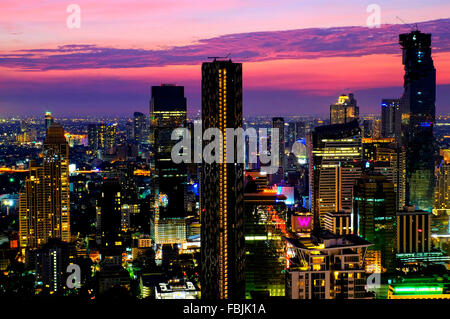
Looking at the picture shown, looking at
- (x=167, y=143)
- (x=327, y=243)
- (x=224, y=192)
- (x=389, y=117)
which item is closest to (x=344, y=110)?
(x=389, y=117)

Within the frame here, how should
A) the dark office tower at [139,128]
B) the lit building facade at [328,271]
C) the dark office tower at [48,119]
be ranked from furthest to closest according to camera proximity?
1. the dark office tower at [139,128]
2. the dark office tower at [48,119]
3. the lit building facade at [328,271]

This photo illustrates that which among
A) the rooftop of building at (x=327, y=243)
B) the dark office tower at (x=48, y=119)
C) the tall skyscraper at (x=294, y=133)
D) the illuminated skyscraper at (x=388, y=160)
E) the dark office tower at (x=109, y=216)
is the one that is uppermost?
the dark office tower at (x=48, y=119)

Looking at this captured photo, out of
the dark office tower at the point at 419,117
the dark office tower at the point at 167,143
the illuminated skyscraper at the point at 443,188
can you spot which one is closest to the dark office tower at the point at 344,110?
the dark office tower at the point at 419,117

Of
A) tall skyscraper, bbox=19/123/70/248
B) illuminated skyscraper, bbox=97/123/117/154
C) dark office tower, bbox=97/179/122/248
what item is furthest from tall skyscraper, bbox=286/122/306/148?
tall skyscraper, bbox=19/123/70/248

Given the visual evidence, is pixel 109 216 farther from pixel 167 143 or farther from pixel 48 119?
pixel 167 143

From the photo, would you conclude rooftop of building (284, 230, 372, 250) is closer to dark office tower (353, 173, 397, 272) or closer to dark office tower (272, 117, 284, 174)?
dark office tower (353, 173, 397, 272)

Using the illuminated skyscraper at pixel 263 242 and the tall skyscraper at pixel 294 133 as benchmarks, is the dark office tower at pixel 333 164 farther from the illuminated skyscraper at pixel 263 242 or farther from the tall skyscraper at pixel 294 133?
the illuminated skyscraper at pixel 263 242

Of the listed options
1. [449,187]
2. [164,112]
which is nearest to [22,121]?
[164,112]

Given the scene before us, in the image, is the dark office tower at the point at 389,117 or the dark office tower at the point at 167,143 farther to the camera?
the dark office tower at the point at 389,117
